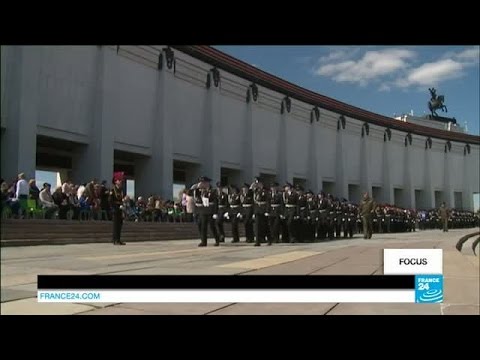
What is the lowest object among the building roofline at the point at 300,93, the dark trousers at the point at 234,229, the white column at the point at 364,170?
the dark trousers at the point at 234,229

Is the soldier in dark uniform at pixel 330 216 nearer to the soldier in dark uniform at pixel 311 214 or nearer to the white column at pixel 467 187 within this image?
the soldier in dark uniform at pixel 311 214

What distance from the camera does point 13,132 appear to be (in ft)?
8.68

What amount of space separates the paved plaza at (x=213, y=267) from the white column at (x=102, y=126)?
554 millimetres

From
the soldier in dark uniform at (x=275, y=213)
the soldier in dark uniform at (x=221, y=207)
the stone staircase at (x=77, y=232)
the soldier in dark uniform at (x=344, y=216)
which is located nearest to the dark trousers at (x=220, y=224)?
the soldier in dark uniform at (x=221, y=207)

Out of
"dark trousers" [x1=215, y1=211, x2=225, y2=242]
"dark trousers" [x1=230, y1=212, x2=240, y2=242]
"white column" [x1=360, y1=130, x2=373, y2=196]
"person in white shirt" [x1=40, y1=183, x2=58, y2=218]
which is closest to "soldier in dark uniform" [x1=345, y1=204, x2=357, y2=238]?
"white column" [x1=360, y1=130, x2=373, y2=196]

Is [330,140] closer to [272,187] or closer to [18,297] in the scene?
[272,187]

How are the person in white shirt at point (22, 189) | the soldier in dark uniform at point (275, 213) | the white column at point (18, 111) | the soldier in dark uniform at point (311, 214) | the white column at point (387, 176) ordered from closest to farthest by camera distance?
the white column at point (18, 111) → the person in white shirt at point (22, 189) → the white column at point (387, 176) → the soldier in dark uniform at point (311, 214) → the soldier in dark uniform at point (275, 213)

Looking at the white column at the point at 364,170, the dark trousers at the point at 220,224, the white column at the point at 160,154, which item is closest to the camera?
the white column at the point at 160,154

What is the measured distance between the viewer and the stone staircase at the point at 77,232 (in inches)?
126

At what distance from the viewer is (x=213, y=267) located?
3.20 m
